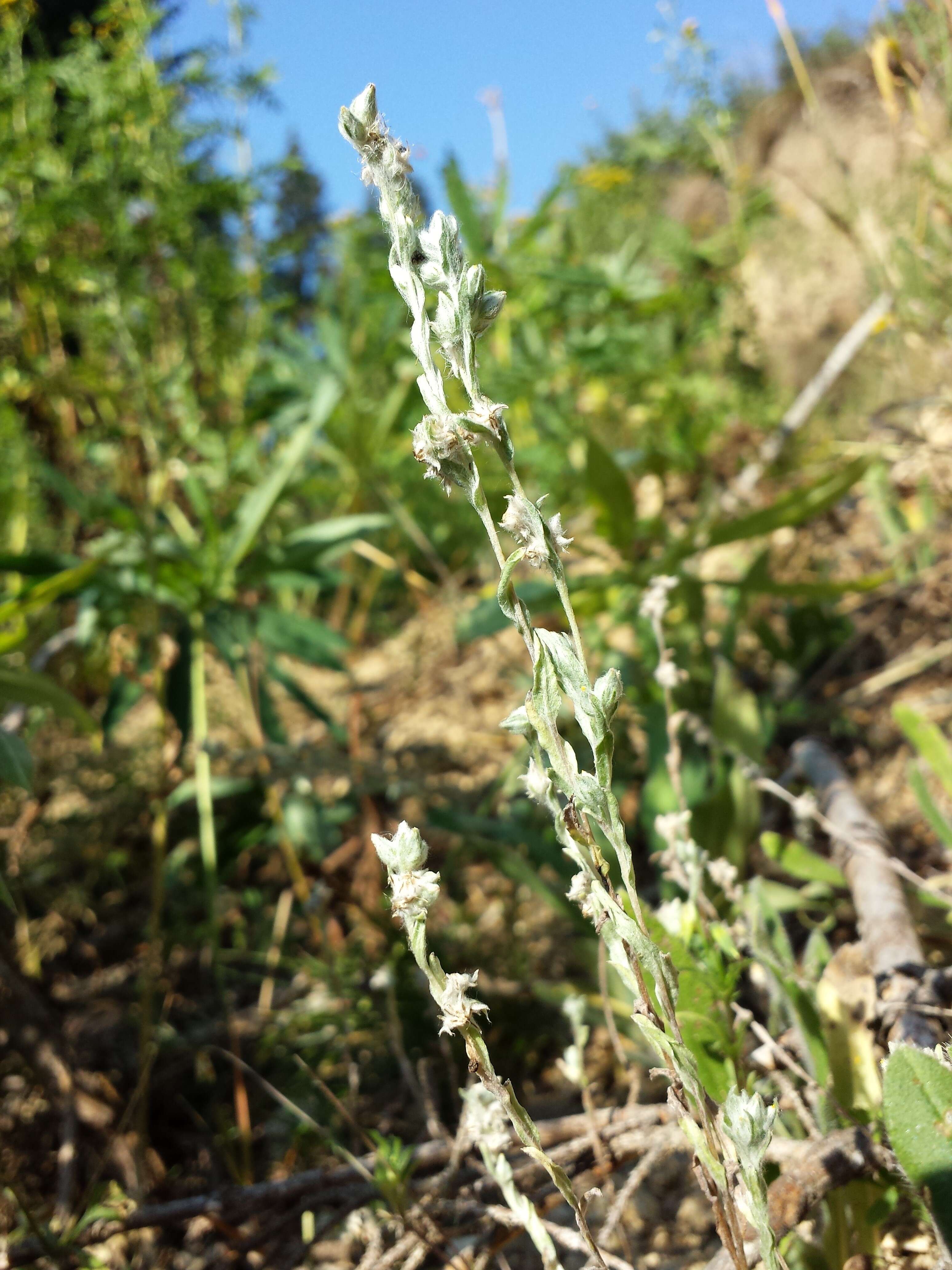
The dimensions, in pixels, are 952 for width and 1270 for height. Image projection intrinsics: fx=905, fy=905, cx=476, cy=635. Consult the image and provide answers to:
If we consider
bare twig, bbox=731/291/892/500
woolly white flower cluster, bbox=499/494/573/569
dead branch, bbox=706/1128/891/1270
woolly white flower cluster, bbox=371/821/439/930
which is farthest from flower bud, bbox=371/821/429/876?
bare twig, bbox=731/291/892/500

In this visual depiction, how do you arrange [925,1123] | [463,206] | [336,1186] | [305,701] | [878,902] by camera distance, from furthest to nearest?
[463,206], [305,701], [878,902], [336,1186], [925,1123]

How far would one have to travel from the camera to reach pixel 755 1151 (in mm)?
377

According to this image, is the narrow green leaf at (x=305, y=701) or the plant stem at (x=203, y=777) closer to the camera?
the plant stem at (x=203, y=777)

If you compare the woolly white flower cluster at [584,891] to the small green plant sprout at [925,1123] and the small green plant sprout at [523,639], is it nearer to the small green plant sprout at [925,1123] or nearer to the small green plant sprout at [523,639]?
the small green plant sprout at [523,639]

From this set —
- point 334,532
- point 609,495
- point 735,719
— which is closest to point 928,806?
point 735,719

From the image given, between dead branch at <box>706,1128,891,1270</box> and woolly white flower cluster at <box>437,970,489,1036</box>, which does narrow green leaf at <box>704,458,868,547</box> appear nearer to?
dead branch at <box>706,1128,891,1270</box>

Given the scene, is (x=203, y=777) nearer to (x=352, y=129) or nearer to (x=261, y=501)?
(x=261, y=501)

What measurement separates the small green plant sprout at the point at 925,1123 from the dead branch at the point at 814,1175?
53mm

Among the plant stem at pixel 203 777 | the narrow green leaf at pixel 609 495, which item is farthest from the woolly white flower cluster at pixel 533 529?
the narrow green leaf at pixel 609 495

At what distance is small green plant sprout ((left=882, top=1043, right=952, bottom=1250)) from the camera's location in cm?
46

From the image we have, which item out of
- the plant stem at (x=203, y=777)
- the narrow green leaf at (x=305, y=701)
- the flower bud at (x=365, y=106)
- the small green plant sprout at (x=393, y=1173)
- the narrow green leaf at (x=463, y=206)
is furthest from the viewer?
the narrow green leaf at (x=463, y=206)

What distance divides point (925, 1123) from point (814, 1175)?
8cm

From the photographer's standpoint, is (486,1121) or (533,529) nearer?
(533,529)

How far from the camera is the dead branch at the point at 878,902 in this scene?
63 centimetres
